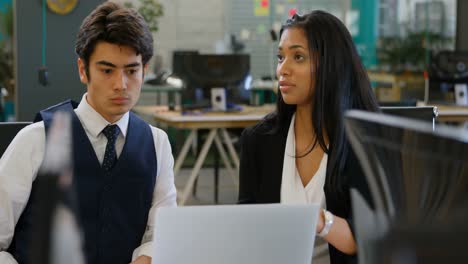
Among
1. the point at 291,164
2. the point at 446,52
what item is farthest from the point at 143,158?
the point at 446,52

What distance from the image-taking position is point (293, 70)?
192cm

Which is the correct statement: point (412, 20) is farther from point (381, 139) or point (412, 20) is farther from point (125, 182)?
point (381, 139)

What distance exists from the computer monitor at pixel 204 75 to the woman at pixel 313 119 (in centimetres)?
339

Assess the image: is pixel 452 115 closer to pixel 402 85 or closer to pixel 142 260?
pixel 402 85

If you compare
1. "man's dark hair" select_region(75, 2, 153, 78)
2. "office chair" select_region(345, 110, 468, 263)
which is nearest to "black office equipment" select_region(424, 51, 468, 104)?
"man's dark hair" select_region(75, 2, 153, 78)

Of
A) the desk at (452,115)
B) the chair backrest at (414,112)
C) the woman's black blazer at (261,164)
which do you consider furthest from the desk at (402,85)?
the woman's black blazer at (261,164)

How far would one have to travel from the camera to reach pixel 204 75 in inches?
215

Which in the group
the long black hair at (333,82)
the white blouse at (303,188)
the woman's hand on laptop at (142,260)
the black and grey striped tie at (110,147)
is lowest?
the woman's hand on laptop at (142,260)

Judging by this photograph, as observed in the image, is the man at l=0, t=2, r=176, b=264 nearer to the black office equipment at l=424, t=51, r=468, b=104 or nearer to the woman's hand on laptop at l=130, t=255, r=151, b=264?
the woman's hand on laptop at l=130, t=255, r=151, b=264

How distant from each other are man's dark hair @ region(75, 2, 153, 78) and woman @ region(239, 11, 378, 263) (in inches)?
15.0

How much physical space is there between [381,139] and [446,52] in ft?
18.0

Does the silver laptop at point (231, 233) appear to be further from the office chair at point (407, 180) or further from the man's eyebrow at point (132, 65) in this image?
the man's eyebrow at point (132, 65)

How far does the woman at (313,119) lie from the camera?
190 cm

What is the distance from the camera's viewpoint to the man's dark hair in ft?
5.65
